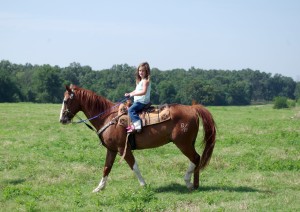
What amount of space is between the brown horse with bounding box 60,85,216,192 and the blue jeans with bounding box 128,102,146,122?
1.14 ft

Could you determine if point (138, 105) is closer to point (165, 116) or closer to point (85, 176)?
point (165, 116)

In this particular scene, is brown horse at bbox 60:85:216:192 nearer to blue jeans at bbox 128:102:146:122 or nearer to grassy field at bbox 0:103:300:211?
blue jeans at bbox 128:102:146:122

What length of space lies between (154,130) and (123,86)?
69.5 meters

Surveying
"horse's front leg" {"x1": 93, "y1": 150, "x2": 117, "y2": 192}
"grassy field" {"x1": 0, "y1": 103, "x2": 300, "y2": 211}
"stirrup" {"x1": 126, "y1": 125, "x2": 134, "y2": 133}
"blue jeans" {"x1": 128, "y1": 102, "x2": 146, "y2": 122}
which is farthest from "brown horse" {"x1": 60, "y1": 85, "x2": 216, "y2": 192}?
"grassy field" {"x1": 0, "y1": 103, "x2": 300, "y2": 211}

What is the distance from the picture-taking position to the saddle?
9.31 metres

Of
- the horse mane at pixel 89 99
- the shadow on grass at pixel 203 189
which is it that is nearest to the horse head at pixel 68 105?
the horse mane at pixel 89 99

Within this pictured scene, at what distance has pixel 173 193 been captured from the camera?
904 cm

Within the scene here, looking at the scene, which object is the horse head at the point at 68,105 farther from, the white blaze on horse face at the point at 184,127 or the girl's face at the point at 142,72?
the white blaze on horse face at the point at 184,127

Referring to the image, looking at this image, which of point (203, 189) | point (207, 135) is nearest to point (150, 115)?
point (207, 135)

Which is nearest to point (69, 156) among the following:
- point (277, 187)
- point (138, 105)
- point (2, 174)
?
point (2, 174)

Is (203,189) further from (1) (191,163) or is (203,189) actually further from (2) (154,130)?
(2) (154,130)

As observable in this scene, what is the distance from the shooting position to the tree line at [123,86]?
65438mm

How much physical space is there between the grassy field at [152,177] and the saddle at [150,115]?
152 centimetres

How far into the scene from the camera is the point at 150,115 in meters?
A: 9.39
